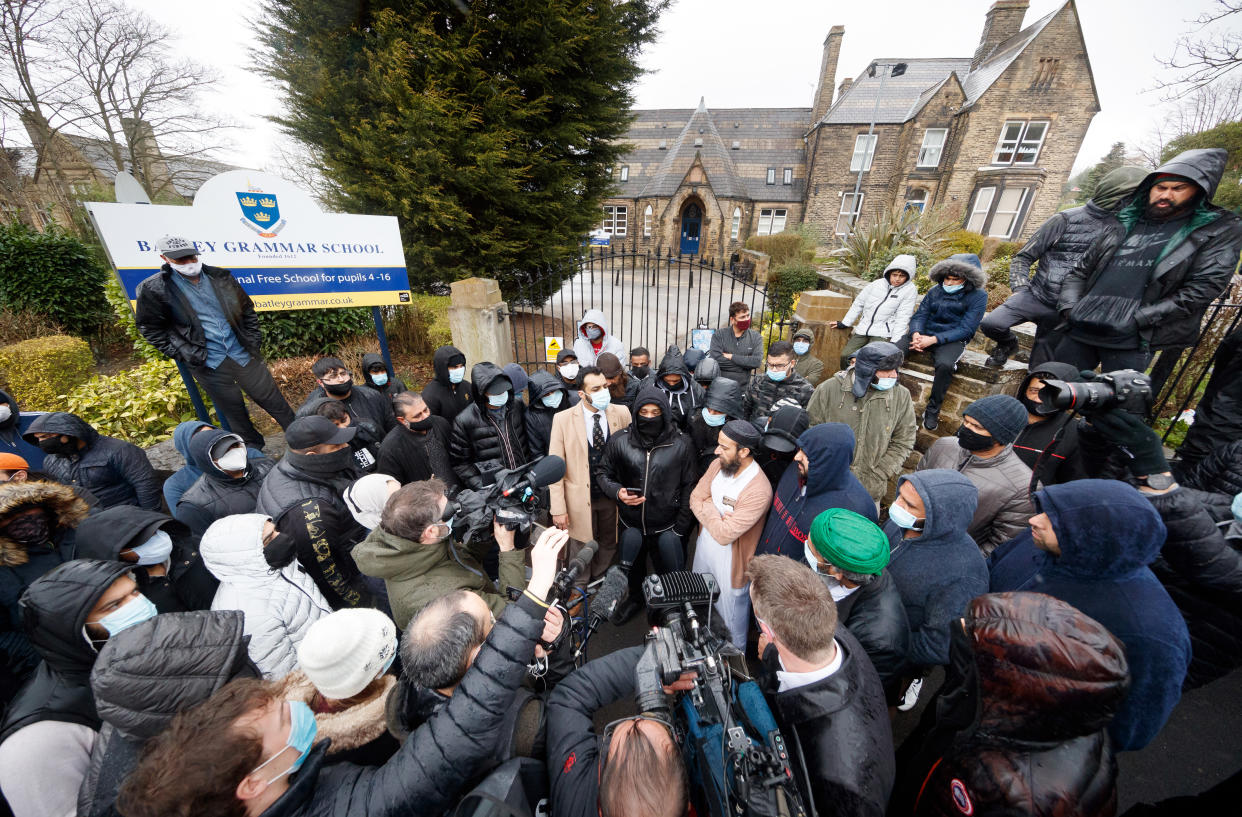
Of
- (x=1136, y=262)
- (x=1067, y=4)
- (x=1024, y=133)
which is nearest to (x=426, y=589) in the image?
(x=1136, y=262)

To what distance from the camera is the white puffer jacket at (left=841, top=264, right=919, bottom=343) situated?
4371 mm

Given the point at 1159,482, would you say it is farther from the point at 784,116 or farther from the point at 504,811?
the point at 784,116

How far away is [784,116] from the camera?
27500 mm

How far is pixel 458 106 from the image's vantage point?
21.6ft

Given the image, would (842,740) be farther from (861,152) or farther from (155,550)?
(861,152)

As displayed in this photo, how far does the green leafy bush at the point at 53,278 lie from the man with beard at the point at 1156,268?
1340 centimetres

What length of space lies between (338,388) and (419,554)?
2650mm

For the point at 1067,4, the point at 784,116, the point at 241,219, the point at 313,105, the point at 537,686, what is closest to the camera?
the point at 537,686

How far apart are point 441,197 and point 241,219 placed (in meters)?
3.26

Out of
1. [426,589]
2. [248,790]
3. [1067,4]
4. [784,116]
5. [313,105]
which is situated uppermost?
[1067,4]

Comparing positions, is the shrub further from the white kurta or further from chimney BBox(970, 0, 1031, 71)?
chimney BBox(970, 0, 1031, 71)

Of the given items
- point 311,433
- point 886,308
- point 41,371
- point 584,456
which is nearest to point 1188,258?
point 886,308

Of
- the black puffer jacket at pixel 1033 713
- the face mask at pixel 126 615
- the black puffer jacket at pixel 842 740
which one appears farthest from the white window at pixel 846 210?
the face mask at pixel 126 615

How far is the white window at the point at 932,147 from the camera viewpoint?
21.4 meters
